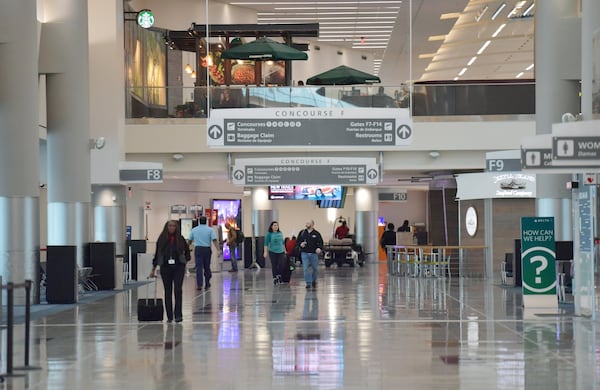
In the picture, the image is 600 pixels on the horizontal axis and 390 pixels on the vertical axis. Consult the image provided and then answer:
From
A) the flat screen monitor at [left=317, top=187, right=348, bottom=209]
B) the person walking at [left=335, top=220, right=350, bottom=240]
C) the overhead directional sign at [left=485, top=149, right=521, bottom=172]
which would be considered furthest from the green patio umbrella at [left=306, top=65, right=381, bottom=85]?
the flat screen monitor at [left=317, top=187, right=348, bottom=209]

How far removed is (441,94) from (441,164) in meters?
1.98

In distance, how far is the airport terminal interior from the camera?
10.8 metres

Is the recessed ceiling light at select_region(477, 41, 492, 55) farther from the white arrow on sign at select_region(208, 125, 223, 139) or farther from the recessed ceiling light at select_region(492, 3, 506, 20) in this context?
the white arrow on sign at select_region(208, 125, 223, 139)

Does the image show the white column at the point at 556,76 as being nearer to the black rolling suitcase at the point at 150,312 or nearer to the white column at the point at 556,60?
the white column at the point at 556,60

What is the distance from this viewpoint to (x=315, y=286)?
2303cm

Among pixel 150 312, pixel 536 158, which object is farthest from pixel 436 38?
pixel 150 312

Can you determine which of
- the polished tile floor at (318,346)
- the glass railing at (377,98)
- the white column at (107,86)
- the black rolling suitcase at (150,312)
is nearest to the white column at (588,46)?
the polished tile floor at (318,346)

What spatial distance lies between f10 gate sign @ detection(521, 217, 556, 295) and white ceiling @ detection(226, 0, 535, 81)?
13422mm

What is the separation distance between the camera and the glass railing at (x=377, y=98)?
27.6 meters

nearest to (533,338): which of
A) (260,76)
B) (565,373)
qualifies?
(565,373)

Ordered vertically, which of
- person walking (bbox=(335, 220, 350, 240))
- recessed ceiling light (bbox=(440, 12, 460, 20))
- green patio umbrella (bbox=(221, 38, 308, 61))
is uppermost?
recessed ceiling light (bbox=(440, 12, 460, 20))

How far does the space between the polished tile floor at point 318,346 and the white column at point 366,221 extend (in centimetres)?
2199

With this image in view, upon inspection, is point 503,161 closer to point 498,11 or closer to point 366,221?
point 498,11

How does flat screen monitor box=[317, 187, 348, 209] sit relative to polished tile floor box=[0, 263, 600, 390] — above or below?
above
